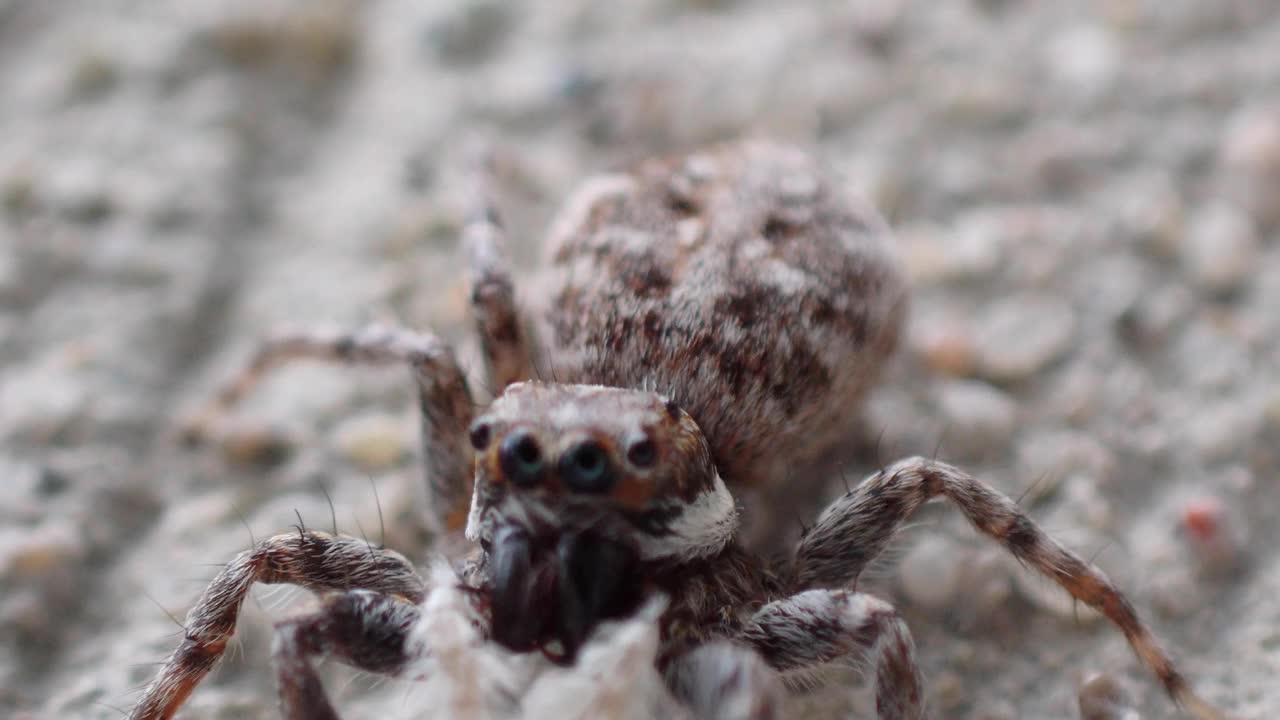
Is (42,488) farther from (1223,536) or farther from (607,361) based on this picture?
(1223,536)

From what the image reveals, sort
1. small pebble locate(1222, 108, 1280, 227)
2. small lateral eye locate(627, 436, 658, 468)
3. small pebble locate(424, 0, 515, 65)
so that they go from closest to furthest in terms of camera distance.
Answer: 1. small lateral eye locate(627, 436, 658, 468)
2. small pebble locate(1222, 108, 1280, 227)
3. small pebble locate(424, 0, 515, 65)

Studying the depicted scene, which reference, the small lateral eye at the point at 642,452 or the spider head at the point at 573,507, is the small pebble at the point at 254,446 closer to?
the spider head at the point at 573,507

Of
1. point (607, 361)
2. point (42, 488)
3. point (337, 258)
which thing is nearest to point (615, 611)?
point (607, 361)

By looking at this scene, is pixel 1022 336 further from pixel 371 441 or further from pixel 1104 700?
pixel 371 441

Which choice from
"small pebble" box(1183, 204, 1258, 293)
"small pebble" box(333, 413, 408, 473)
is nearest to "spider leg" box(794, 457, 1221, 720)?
"small pebble" box(333, 413, 408, 473)

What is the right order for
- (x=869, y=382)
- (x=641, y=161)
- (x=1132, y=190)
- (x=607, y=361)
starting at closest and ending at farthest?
1. (x=607, y=361)
2. (x=869, y=382)
3. (x=641, y=161)
4. (x=1132, y=190)

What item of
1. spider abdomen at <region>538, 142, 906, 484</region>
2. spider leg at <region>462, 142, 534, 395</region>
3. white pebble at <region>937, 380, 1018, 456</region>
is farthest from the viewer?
white pebble at <region>937, 380, 1018, 456</region>

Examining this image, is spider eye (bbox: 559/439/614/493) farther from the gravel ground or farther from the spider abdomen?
the gravel ground
